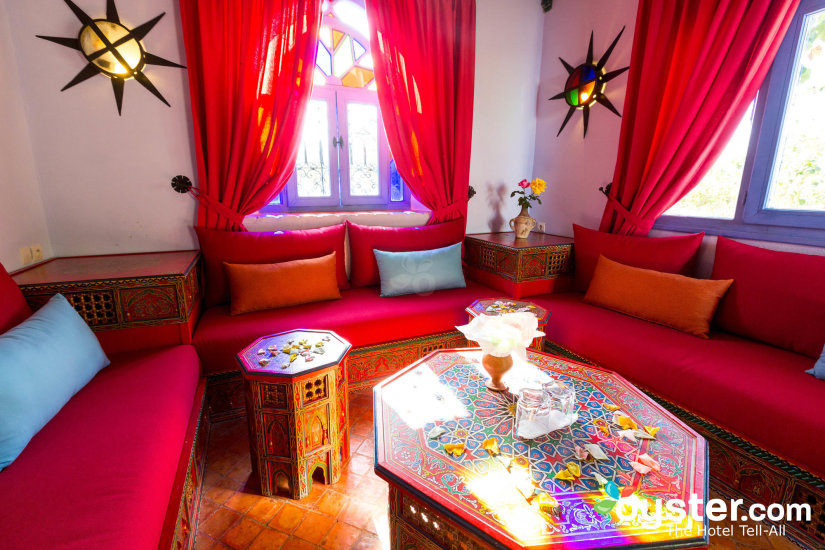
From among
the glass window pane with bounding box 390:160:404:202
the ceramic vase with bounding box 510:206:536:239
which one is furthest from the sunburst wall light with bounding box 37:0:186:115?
the ceramic vase with bounding box 510:206:536:239

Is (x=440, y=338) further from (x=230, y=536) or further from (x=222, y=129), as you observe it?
(x=222, y=129)

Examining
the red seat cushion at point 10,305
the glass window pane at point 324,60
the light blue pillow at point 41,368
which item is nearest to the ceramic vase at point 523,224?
the glass window pane at point 324,60

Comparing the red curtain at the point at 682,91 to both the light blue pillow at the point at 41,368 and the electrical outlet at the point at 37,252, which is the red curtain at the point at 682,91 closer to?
the light blue pillow at the point at 41,368

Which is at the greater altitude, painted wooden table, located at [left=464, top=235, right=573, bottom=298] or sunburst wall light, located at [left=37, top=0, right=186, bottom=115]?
sunburst wall light, located at [left=37, top=0, right=186, bottom=115]

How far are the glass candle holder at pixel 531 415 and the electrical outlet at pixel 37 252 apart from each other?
2601 mm

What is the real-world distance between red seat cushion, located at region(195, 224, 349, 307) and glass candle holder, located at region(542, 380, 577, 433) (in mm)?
1759

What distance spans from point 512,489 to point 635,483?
0.33 metres

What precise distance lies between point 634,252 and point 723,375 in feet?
3.28

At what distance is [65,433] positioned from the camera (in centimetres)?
110

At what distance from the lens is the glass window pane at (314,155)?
2.80m

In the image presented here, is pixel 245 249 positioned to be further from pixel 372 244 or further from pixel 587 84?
pixel 587 84

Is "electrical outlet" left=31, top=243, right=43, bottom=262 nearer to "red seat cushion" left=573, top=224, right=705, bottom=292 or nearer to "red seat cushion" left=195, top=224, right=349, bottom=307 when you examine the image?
"red seat cushion" left=195, top=224, right=349, bottom=307

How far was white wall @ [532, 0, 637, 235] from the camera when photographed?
2.71 m

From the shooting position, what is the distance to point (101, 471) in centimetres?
96
